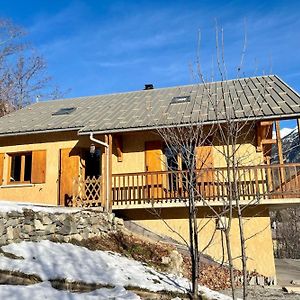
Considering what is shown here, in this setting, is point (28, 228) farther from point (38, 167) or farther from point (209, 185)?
point (38, 167)

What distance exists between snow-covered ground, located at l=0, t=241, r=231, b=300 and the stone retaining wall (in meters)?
0.26

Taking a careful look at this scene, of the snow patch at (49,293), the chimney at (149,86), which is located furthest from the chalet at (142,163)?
the snow patch at (49,293)

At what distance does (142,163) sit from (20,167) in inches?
195

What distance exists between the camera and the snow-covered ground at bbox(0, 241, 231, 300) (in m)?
4.85

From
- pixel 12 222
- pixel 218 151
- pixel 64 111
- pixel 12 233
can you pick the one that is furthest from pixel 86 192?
pixel 218 151

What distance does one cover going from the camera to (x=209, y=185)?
10922 mm

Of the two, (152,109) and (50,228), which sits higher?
(152,109)

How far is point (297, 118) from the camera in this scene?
1047 centimetres

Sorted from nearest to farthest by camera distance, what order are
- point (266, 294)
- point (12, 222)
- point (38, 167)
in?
point (12, 222) → point (266, 294) → point (38, 167)

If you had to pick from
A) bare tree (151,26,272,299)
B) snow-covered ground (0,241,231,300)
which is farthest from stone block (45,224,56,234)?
bare tree (151,26,272,299)

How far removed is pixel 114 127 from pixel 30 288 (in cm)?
738

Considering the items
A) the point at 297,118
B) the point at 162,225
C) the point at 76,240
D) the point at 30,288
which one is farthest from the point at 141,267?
the point at 297,118

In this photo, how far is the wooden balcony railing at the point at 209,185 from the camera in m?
10.4

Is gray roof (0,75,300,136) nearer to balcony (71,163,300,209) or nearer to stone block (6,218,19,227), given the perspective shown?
balcony (71,163,300,209)
